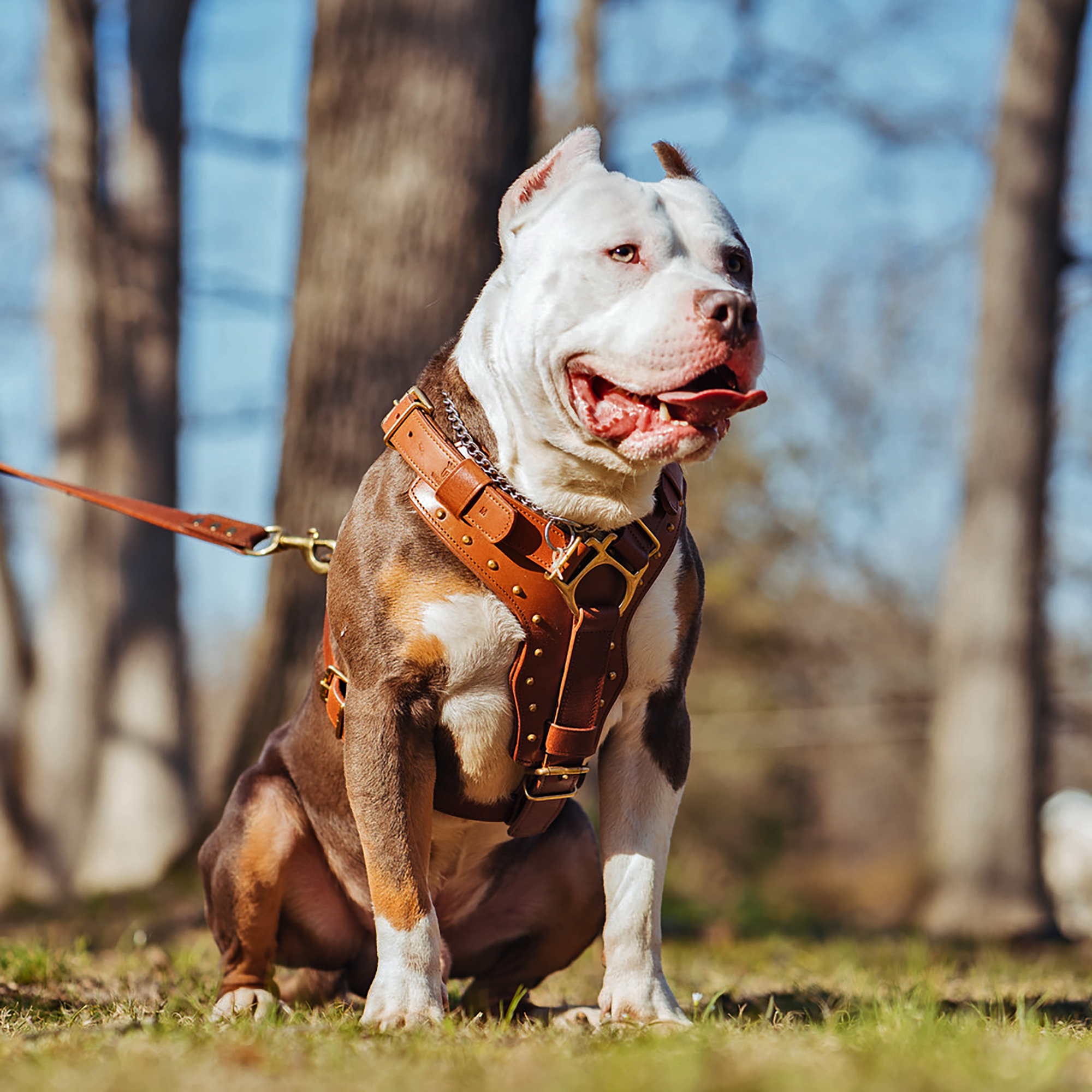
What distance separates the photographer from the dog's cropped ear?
2.60 m

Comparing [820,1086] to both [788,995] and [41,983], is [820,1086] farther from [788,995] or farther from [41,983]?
[41,983]

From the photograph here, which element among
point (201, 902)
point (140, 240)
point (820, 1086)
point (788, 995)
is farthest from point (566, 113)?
point (820, 1086)

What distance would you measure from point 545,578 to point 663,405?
0.42 metres

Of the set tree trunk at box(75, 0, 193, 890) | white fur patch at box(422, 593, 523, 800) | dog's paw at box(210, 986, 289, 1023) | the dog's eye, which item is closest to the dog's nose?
the dog's eye

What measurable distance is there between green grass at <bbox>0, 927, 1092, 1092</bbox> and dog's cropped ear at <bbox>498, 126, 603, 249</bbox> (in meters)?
1.58

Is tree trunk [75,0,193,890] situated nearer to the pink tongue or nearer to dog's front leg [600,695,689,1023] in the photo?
dog's front leg [600,695,689,1023]

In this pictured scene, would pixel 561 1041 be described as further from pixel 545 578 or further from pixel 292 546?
pixel 292 546

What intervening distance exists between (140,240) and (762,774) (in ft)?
27.3

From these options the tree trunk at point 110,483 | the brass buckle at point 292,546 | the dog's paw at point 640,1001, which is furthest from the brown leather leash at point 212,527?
the tree trunk at point 110,483

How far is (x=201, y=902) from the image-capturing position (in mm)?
5129

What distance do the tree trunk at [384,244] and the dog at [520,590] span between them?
180cm

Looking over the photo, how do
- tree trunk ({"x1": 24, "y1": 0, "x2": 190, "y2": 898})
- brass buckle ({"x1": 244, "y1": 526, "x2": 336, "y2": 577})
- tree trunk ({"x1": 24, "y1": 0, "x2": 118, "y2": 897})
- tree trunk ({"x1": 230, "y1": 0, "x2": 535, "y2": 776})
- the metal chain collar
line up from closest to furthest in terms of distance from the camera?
the metal chain collar → brass buckle ({"x1": 244, "y1": 526, "x2": 336, "y2": 577}) → tree trunk ({"x1": 230, "y1": 0, "x2": 535, "y2": 776}) → tree trunk ({"x1": 24, "y1": 0, "x2": 190, "y2": 898}) → tree trunk ({"x1": 24, "y1": 0, "x2": 118, "y2": 897})

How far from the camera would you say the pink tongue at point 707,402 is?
2.35 metres

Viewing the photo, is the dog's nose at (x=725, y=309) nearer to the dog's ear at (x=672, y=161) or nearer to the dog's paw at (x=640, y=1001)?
the dog's ear at (x=672, y=161)
